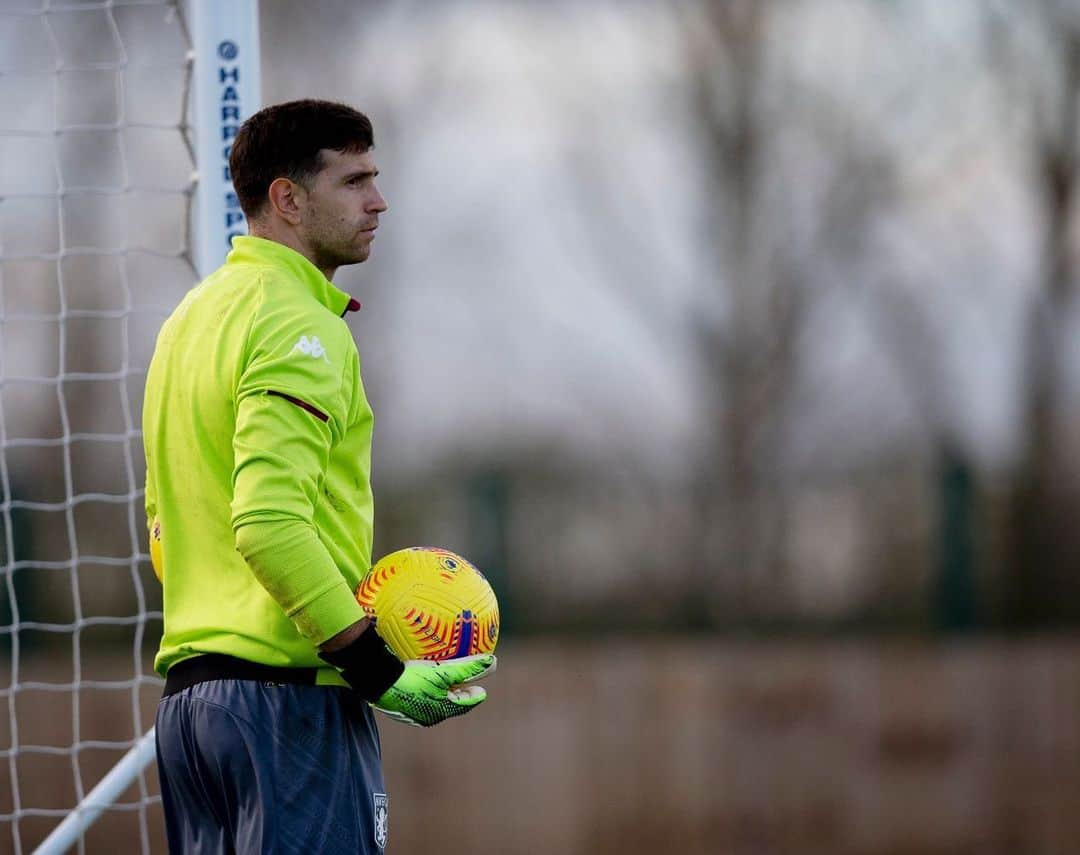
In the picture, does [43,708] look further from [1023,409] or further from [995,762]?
[1023,409]

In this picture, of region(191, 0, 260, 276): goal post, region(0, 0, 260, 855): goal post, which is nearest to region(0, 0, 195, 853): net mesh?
region(0, 0, 260, 855): goal post

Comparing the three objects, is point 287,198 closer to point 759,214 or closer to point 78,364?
point 78,364

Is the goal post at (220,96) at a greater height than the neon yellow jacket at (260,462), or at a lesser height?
greater

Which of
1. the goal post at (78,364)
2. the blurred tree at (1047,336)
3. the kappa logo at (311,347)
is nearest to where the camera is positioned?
the kappa logo at (311,347)

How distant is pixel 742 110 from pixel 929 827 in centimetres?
633

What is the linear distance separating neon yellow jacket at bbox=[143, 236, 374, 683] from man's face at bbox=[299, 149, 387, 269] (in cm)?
8

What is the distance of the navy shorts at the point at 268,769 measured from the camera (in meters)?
2.83

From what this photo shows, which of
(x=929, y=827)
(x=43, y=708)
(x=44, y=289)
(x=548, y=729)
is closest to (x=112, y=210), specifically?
(x=44, y=289)

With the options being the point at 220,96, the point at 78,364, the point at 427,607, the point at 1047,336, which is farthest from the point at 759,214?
the point at 427,607

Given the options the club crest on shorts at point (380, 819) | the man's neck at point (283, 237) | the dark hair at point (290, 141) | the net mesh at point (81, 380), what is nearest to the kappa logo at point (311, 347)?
the man's neck at point (283, 237)

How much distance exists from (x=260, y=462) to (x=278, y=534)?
0.41 ft

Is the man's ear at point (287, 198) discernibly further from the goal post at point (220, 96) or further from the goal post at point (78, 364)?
the goal post at point (78, 364)

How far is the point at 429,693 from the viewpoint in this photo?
2.81m

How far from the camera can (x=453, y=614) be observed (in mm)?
2947
